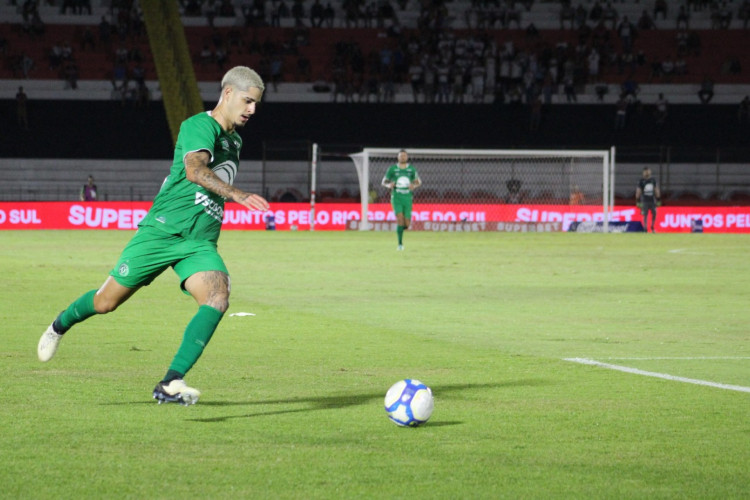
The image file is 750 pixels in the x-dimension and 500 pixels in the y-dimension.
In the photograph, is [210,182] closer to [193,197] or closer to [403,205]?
[193,197]

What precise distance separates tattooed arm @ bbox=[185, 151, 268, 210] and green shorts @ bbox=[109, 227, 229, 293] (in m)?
0.45

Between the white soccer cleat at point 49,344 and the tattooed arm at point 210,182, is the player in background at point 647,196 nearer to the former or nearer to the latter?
the white soccer cleat at point 49,344

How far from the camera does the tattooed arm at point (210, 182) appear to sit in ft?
21.9

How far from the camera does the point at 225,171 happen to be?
24.1 ft

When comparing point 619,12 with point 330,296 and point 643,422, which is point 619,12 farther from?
point 643,422

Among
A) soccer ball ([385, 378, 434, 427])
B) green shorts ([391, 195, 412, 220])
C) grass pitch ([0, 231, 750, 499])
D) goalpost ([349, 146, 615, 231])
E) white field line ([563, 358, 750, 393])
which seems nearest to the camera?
grass pitch ([0, 231, 750, 499])

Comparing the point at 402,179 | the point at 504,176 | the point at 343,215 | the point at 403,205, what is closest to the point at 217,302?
the point at 403,205

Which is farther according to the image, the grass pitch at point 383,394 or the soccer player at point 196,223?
the soccer player at point 196,223

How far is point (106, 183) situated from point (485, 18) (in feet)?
62.5

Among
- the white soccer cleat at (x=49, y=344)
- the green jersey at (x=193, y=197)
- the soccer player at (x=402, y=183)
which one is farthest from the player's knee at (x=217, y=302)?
the soccer player at (x=402, y=183)

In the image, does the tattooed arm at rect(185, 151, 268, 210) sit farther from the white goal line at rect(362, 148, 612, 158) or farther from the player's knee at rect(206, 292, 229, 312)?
the white goal line at rect(362, 148, 612, 158)

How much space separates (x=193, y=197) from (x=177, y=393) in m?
1.23

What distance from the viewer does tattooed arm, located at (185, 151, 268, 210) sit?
668 cm

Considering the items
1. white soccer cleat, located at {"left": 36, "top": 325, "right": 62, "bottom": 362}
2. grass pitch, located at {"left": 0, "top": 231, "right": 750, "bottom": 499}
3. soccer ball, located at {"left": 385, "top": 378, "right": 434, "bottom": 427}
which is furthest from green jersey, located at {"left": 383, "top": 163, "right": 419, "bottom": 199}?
soccer ball, located at {"left": 385, "top": 378, "right": 434, "bottom": 427}
